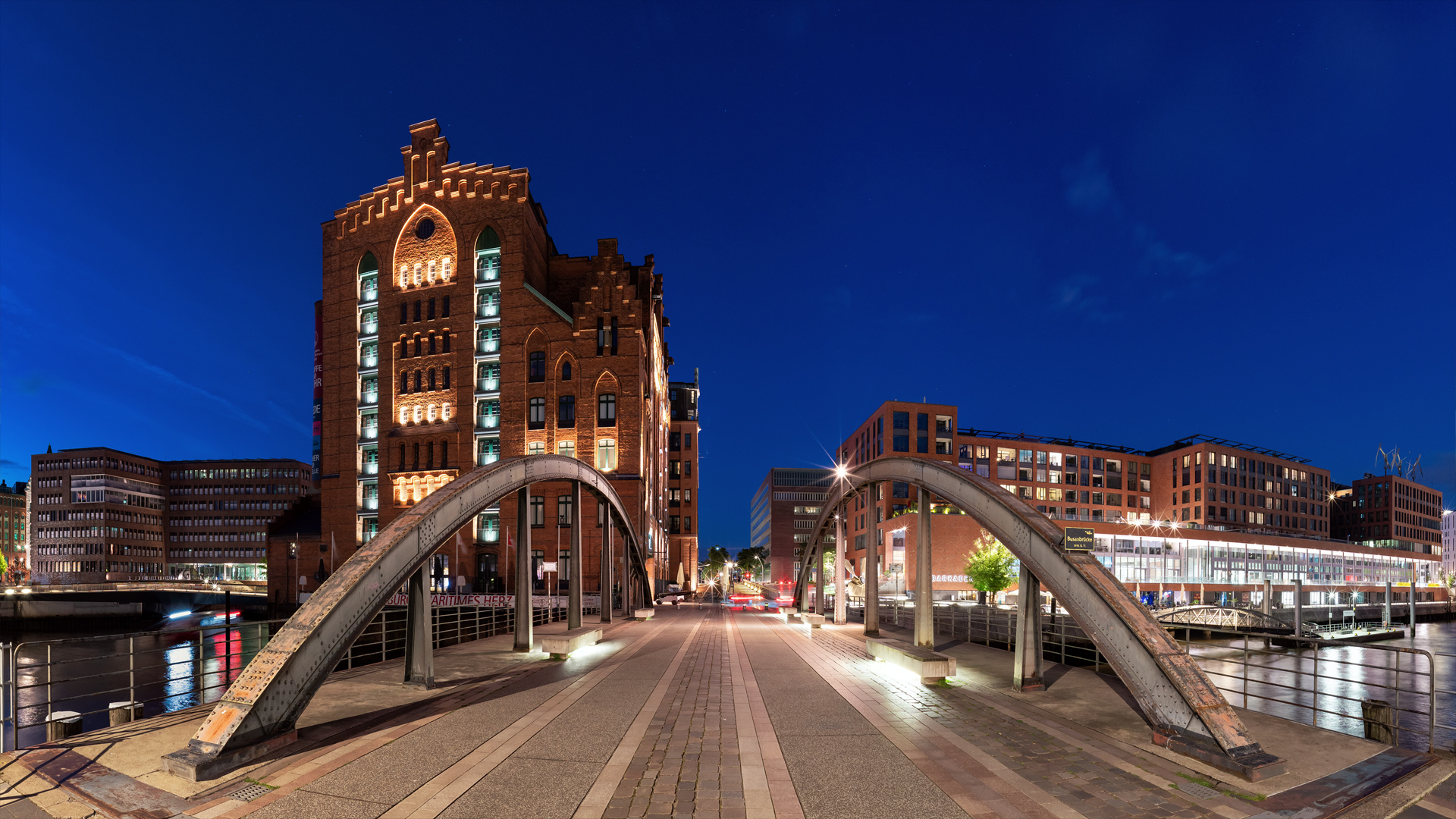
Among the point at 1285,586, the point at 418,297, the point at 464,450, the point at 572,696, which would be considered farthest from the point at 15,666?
the point at 1285,586

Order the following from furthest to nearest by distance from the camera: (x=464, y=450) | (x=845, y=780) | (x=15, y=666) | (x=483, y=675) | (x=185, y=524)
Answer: (x=185, y=524), (x=464, y=450), (x=483, y=675), (x=15, y=666), (x=845, y=780)

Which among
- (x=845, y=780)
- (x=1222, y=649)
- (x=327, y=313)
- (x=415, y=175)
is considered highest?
(x=415, y=175)

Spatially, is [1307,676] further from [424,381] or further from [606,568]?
[424,381]

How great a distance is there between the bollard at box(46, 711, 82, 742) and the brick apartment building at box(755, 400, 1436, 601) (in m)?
77.7

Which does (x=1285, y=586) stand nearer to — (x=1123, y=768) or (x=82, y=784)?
(x=1123, y=768)

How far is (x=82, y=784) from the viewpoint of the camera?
25.4 feet

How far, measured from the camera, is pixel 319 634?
9.81 meters

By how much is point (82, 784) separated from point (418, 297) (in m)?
69.7

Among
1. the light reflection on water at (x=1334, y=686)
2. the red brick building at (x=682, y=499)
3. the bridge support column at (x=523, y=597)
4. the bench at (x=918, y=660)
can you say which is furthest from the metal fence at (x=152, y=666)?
the red brick building at (x=682, y=499)

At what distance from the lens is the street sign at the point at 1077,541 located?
1181 centimetres

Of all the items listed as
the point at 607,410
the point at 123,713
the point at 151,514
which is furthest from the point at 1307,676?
the point at 151,514

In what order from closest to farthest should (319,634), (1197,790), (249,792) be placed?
(249,792), (1197,790), (319,634)

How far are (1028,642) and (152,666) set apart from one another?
559 inches

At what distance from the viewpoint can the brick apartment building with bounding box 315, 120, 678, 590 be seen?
67750 mm
